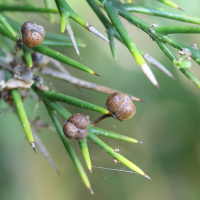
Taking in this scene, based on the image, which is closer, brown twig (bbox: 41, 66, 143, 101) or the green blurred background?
brown twig (bbox: 41, 66, 143, 101)

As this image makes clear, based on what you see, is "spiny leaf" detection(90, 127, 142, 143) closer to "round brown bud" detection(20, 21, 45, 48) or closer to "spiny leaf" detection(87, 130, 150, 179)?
"spiny leaf" detection(87, 130, 150, 179)

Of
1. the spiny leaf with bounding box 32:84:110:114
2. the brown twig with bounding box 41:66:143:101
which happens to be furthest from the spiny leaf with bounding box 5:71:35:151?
the brown twig with bounding box 41:66:143:101

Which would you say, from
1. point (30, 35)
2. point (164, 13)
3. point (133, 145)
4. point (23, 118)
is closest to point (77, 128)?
point (23, 118)

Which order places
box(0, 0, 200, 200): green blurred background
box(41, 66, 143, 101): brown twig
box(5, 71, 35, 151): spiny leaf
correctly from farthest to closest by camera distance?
1. box(0, 0, 200, 200): green blurred background
2. box(41, 66, 143, 101): brown twig
3. box(5, 71, 35, 151): spiny leaf

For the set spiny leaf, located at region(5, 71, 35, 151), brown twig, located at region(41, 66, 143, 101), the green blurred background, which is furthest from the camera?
the green blurred background

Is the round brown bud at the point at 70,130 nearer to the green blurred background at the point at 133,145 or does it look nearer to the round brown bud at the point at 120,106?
the round brown bud at the point at 120,106

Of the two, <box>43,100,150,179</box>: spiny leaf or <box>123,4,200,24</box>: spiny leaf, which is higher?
<box>123,4,200,24</box>: spiny leaf

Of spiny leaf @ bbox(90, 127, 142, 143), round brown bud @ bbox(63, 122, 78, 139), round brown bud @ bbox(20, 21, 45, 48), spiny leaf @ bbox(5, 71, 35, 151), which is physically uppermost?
round brown bud @ bbox(20, 21, 45, 48)

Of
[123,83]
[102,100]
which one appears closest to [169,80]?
[123,83]
